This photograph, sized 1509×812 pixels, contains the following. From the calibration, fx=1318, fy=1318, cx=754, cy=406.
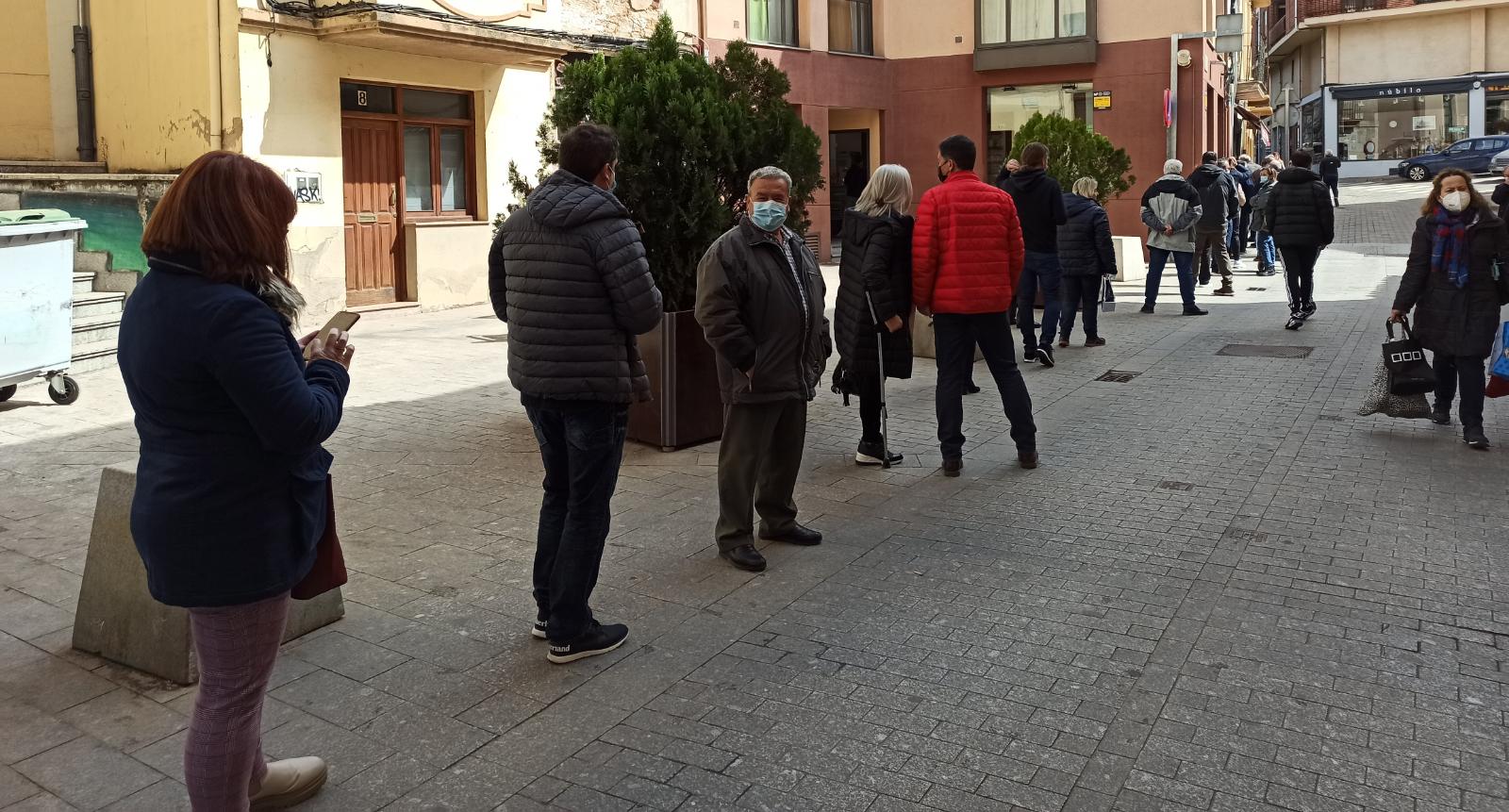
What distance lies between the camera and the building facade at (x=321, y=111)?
46.5 ft


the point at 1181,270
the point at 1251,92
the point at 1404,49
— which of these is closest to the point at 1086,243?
the point at 1181,270

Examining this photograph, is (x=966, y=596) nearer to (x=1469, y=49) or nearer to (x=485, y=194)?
(x=485, y=194)

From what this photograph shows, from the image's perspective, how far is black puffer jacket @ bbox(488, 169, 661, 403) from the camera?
4.44 m

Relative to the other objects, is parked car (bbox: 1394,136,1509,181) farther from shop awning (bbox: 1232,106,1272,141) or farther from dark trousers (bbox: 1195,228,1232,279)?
dark trousers (bbox: 1195,228,1232,279)

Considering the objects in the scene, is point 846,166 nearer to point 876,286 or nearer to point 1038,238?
point 1038,238

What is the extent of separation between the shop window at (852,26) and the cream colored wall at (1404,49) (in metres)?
32.1

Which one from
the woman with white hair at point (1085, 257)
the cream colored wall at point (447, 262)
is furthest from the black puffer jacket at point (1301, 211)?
the cream colored wall at point (447, 262)

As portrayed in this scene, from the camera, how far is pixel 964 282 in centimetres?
744

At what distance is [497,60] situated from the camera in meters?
16.6

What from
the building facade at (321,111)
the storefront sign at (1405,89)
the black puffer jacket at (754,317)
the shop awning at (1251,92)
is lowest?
the black puffer jacket at (754,317)

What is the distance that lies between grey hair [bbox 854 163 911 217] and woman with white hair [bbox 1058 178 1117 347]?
192 inches

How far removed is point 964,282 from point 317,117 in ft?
33.0

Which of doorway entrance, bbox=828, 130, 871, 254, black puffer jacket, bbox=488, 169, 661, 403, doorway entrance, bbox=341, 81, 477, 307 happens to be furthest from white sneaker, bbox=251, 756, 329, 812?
doorway entrance, bbox=828, 130, 871, 254

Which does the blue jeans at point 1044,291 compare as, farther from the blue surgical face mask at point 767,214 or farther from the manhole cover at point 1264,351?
the blue surgical face mask at point 767,214
